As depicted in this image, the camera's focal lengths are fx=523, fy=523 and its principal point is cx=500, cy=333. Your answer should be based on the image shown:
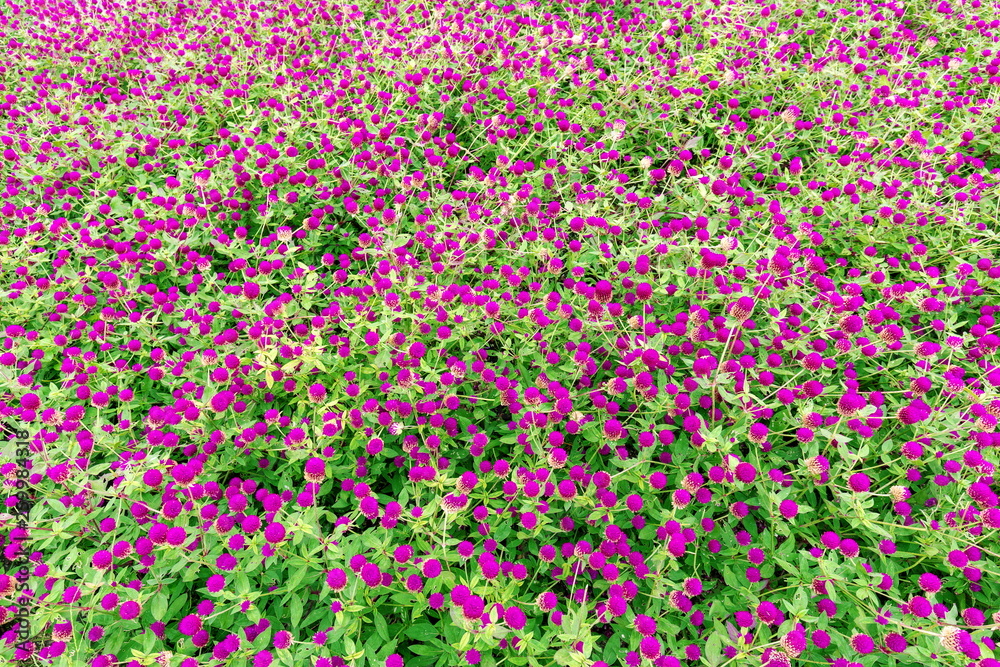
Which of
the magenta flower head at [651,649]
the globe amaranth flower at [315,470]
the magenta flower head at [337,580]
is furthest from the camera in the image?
the globe amaranth flower at [315,470]

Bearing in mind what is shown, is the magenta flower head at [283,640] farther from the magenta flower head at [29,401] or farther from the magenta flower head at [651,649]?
the magenta flower head at [29,401]

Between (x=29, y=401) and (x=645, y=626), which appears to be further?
(x=29, y=401)

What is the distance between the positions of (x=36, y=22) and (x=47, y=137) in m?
3.58

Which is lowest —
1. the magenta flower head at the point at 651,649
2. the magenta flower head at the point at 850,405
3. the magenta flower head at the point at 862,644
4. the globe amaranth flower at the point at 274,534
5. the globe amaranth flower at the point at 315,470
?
the globe amaranth flower at the point at 274,534

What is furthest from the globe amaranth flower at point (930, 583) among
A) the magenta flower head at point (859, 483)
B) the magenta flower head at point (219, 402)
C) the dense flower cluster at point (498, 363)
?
the magenta flower head at point (219, 402)

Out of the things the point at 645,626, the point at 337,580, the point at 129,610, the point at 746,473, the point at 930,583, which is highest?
the point at 746,473

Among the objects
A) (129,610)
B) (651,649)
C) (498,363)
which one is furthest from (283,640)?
(498,363)

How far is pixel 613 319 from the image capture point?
2957 millimetres

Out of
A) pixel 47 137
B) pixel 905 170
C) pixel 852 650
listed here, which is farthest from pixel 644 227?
pixel 47 137

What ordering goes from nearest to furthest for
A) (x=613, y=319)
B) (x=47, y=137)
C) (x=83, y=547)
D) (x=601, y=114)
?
(x=83, y=547), (x=613, y=319), (x=47, y=137), (x=601, y=114)

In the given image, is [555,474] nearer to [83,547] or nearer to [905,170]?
[83,547]

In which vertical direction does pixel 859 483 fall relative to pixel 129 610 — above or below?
above

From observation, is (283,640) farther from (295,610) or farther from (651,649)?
(651,649)

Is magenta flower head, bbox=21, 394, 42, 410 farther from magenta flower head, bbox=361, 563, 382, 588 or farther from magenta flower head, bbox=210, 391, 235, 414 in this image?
magenta flower head, bbox=361, 563, 382, 588
